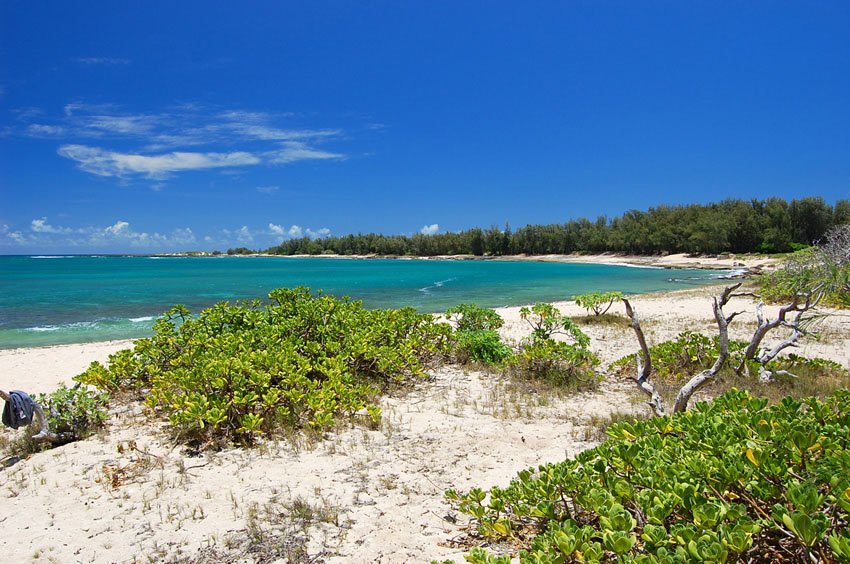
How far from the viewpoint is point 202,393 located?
20.6 feet

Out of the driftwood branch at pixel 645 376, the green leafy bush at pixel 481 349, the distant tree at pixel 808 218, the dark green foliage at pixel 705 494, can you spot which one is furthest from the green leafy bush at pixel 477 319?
the distant tree at pixel 808 218

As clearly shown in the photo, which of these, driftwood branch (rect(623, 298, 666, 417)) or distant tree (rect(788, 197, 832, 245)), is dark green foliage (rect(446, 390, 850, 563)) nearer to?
driftwood branch (rect(623, 298, 666, 417))

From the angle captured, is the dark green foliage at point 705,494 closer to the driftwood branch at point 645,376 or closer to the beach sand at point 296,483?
the beach sand at point 296,483

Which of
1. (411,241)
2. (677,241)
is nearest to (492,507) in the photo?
(677,241)

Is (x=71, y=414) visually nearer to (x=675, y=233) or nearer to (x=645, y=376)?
(x=645, y=376)

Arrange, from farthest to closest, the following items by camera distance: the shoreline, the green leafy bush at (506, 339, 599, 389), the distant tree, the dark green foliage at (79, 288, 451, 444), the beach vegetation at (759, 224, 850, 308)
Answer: the distant tree, the shoreline, the beach vegetation at (759, 224, 850, 308), the green leafy bush at (506, 339, 599, 389), the dark green foliage at (79, 288, 451, 444)

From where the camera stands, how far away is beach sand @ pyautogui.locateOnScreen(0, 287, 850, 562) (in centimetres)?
383

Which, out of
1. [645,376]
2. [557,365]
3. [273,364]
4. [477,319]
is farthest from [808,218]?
[273,364]

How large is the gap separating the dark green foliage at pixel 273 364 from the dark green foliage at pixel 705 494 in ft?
11.8

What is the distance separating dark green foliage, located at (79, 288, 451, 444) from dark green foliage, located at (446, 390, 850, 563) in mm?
3609

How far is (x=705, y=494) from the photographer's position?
281 centimetres

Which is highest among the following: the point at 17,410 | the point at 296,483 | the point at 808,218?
the point at 808,218

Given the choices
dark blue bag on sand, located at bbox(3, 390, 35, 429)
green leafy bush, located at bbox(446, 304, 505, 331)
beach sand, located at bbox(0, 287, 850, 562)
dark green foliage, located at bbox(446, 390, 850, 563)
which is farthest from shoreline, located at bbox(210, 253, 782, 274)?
dark blue bag on sand, located at bbox(3, 390, 35, 429)

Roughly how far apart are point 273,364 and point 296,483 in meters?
2.36
